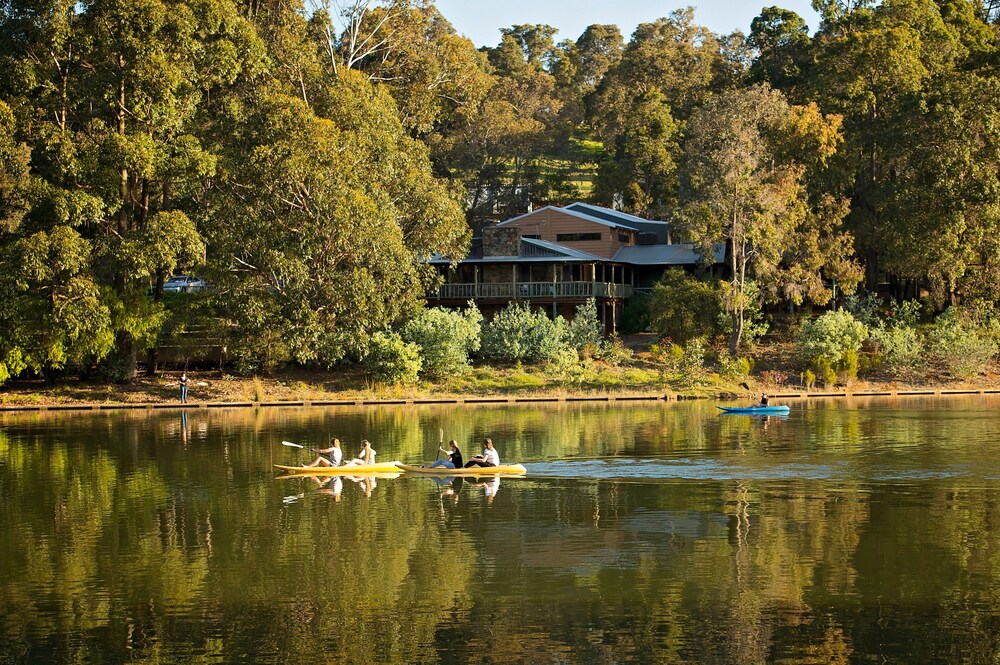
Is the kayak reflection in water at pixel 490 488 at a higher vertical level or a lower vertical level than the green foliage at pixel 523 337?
lower

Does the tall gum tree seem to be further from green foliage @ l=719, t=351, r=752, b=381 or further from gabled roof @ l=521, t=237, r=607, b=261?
green foliage @ l=719, t=351, r=752, b=381

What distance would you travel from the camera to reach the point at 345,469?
34.1m

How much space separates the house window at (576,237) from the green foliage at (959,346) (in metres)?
22.7

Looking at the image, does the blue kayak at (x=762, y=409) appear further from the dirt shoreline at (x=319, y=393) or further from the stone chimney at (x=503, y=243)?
the stone chimney at (x=503, y=243)

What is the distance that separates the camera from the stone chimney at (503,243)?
73938 mm

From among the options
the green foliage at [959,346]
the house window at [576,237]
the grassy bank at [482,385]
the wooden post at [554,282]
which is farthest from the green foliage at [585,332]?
the green foliage at [959,346]

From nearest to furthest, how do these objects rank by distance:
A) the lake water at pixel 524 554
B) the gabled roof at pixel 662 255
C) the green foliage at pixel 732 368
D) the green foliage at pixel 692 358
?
1. the lake water at pixel 524 554
2. the green foliage at pixel 692 358
3. the green foliage at pixel 732 368
4. the gabled roof at pixel 662 255

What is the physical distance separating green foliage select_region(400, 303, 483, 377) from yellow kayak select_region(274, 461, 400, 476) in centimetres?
2678

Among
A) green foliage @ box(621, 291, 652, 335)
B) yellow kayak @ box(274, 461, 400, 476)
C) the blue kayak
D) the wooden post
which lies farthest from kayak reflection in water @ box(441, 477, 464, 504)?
green foliage @ box(621, 291, 652, 335)

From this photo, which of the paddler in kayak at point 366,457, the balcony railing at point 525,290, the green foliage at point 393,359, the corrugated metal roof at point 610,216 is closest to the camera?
the paddler in kayak at point 366,457

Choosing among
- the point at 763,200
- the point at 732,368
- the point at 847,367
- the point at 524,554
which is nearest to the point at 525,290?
the point at 732,368

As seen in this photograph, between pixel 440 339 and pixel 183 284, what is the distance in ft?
72.7

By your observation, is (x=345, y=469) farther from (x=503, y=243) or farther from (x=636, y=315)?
(x=636, y=315)

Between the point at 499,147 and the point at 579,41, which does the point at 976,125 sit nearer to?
the point at 499,147
